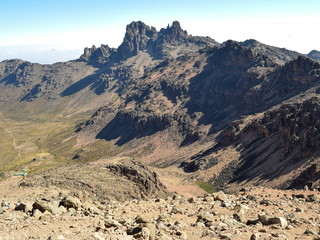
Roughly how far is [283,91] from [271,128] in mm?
47979

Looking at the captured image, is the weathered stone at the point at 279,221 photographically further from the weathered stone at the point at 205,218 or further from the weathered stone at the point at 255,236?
the weathered stone at the point at 205,218

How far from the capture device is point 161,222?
27.4 metres

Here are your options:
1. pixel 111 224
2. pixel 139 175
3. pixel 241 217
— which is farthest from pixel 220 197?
pixel 139 175

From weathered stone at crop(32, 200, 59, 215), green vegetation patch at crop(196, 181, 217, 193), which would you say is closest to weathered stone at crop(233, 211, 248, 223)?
weathered stone at crop(32, 200, 59, 215)

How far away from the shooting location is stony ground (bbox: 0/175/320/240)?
23.2 metres

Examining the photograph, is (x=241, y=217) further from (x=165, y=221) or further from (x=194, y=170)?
(x=194, y=170)

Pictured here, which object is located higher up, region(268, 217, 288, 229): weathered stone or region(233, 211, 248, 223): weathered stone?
region(268, 217, 288, 229): weathered stone

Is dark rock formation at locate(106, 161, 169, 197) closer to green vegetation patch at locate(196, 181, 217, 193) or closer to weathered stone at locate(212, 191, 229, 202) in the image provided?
weathered stone at locate(212, 191, 229, 202)

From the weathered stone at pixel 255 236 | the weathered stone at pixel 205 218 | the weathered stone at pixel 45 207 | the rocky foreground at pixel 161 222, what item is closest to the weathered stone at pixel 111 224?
the rocky foreground at pixel 161 222

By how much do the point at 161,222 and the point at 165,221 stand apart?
117 cm

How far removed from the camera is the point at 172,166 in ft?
399

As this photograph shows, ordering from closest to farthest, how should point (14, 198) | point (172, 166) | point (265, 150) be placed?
point (14, 198) < point (265, 150) < point (172, 166)

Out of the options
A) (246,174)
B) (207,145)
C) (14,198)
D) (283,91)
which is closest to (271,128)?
(246,174)

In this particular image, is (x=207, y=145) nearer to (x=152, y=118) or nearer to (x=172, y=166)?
(x=172, y=166)
